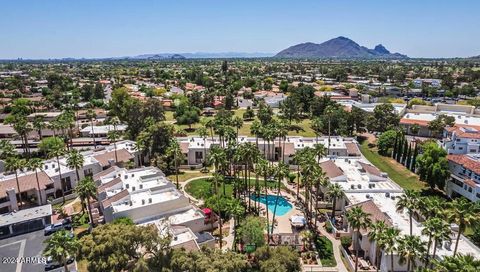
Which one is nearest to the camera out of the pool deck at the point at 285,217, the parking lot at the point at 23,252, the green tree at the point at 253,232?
the parking lot at the point at 23,252

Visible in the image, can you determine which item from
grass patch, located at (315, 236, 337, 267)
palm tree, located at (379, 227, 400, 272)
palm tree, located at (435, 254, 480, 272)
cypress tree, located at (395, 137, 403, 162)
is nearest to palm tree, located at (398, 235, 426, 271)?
palm tree, located at (379, 227, 400, 272)

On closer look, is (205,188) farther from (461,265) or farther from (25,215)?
(461,265)

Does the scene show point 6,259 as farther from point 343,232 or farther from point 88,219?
point 343,232

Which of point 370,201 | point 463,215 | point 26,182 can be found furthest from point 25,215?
point 463,215

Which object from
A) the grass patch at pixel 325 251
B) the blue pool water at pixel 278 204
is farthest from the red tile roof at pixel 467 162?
the blue pool water at pixel 278 204

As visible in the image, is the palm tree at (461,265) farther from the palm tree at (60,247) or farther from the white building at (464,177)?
the white building at (464,177)

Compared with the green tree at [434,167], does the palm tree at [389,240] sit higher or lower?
higher

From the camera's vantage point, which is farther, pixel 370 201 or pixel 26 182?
pixel 26 182
